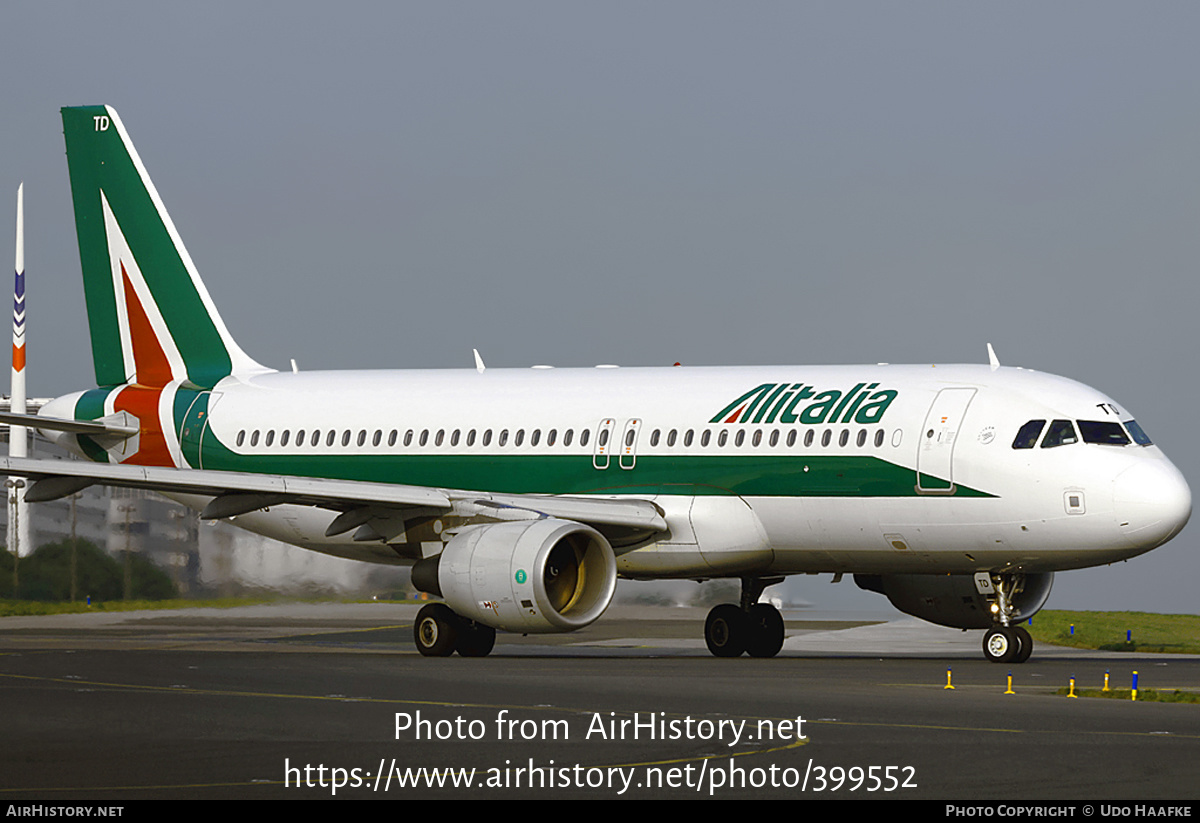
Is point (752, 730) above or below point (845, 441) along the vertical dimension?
below

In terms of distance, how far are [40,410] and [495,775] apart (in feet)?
78.0

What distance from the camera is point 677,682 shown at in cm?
2023

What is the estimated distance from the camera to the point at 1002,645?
24406mm

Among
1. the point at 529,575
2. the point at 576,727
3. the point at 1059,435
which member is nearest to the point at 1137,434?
the point at 1059,435

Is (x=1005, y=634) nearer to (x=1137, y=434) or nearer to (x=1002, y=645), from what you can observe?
(x=1002, y=645)

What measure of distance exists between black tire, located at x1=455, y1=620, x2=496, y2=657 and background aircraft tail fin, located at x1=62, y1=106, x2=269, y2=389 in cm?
885

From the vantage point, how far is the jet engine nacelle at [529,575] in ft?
77.8

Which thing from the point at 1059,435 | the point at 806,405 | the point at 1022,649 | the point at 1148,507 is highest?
the point at 806,405

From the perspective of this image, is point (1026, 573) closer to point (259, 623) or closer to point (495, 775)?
point (495, 775)

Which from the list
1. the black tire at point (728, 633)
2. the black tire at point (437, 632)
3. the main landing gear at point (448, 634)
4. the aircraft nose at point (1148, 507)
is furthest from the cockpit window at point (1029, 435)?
the black tire at point (437, 632)

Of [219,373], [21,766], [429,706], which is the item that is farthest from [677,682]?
[219,373]

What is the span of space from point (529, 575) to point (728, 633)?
569cm

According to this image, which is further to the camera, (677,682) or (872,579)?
(872,579)

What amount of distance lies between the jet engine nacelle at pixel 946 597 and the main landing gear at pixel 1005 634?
145 cm
